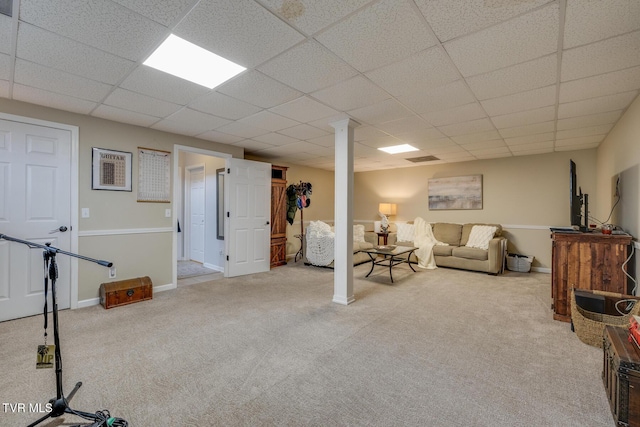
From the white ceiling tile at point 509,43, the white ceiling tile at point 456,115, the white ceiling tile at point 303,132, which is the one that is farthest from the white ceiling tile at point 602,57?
the white ceiling tile at point 303,132

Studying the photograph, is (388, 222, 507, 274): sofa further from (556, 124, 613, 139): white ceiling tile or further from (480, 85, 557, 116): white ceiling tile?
(480, 85, 557, 116): white ceiling tile

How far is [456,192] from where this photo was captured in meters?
6.52

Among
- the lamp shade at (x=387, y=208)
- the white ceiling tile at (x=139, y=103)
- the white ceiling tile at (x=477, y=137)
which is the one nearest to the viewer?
the white ceiling tile at (x=139, y=103)

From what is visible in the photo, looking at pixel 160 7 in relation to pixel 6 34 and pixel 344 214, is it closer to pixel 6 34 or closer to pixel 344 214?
pixel 6 34

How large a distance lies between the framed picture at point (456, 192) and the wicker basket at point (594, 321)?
3.88 meters

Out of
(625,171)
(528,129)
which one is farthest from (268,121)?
(625,171)

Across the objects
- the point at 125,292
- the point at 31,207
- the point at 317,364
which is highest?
the point at 31,207

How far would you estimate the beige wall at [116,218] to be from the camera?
3.44 m

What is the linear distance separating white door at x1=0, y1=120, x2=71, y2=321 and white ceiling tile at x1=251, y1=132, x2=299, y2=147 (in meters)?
2.35

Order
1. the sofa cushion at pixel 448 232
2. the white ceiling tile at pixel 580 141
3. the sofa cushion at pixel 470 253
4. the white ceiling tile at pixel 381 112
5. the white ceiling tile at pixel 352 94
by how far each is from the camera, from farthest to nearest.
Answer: the sofa cushion at pixel 448 232
the sofa cushion at pixel 470 253
the white ceiling tile at pixel 580 141
the white ceiling tile at pixel 381 112
the white ceiling tile at pixel 352 94

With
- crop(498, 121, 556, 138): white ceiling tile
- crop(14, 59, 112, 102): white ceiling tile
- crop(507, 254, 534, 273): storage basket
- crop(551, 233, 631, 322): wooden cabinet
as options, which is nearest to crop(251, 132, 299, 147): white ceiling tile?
crop(14, 59, 112, 102): white ceiling tile

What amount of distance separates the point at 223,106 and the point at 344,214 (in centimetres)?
185

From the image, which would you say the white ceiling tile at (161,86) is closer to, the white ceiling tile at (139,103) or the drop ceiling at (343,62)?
the drop ceiling at (343,62)

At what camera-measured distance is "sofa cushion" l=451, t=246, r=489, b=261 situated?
5285 millimetres
